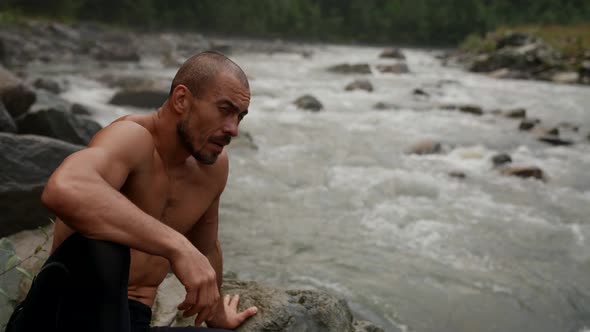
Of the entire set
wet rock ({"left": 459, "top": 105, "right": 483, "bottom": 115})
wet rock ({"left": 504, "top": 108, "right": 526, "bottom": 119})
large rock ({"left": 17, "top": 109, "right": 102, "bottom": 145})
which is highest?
large rock ({"left": 17, "top": 109, "right": 102, "bottom": 145})

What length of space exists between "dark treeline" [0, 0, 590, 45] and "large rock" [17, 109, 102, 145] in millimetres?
32555

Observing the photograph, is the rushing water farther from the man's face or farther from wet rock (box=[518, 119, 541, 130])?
the man's face

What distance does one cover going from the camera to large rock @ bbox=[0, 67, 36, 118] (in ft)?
21.9

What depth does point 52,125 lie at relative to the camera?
624 cm

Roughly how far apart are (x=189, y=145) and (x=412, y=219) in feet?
14.4

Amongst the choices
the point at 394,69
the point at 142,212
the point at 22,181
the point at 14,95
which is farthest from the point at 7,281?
the point at 394,69

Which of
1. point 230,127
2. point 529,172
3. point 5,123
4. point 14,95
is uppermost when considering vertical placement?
point 230,127

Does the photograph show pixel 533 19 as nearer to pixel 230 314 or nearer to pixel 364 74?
pixel 364 74

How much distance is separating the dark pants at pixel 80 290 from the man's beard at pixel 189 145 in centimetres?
62

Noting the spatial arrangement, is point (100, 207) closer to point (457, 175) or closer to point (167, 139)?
point (167, 139)

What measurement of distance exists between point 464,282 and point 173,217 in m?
3.16

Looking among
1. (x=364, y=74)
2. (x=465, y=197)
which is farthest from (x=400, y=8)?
(x=465, y=197)

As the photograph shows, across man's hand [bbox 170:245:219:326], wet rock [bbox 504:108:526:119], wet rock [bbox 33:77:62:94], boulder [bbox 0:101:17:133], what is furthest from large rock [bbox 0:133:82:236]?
wet rock [bbox 504:108:526:119]

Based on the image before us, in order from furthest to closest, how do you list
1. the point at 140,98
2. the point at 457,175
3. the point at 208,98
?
the point at 140,98 → the point at 457,175 → the point at 208,98
